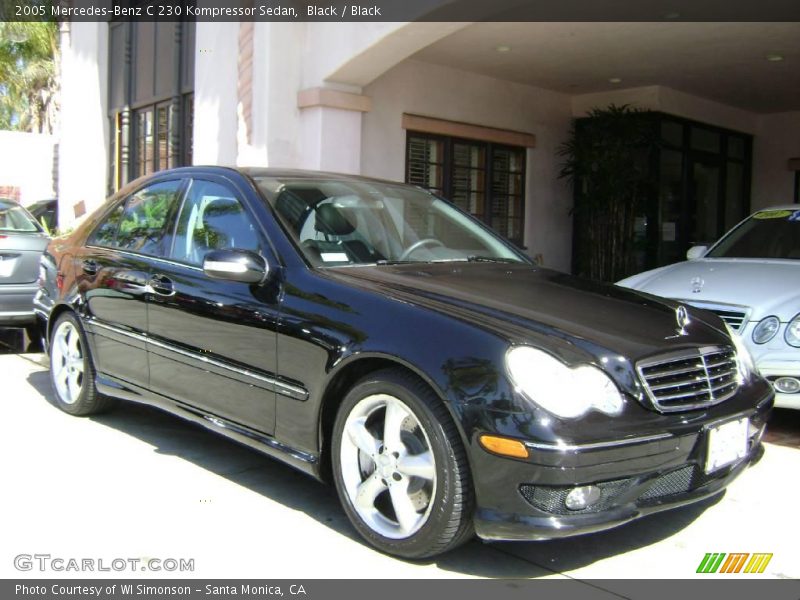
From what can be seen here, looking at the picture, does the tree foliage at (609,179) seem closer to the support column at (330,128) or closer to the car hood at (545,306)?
the support column at (330,128)

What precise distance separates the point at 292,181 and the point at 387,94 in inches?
245

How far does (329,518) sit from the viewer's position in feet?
11.8

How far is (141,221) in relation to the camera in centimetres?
477

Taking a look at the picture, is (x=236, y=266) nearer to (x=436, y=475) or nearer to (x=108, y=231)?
(x=436, y=475)

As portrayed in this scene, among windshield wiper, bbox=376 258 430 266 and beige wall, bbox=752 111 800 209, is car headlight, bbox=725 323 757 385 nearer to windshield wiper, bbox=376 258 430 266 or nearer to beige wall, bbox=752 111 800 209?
windshield wiper, bbox=376 258 430 266

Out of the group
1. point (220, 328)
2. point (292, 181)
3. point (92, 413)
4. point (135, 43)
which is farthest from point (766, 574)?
point (135, 43)

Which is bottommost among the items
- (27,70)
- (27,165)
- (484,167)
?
(484,167)

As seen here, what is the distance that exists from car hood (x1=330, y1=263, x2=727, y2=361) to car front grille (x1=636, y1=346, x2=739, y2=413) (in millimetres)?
55

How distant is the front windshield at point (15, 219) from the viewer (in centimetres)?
788

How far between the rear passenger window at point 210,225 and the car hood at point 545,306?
2.09ft

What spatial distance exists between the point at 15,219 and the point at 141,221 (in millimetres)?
3969

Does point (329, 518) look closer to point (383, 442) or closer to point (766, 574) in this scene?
point (383, 442)

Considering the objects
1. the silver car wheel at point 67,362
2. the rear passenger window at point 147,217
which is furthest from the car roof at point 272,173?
the silver car wheel at point 67,362

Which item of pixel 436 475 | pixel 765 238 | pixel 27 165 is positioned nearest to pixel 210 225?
pixel 436 475
